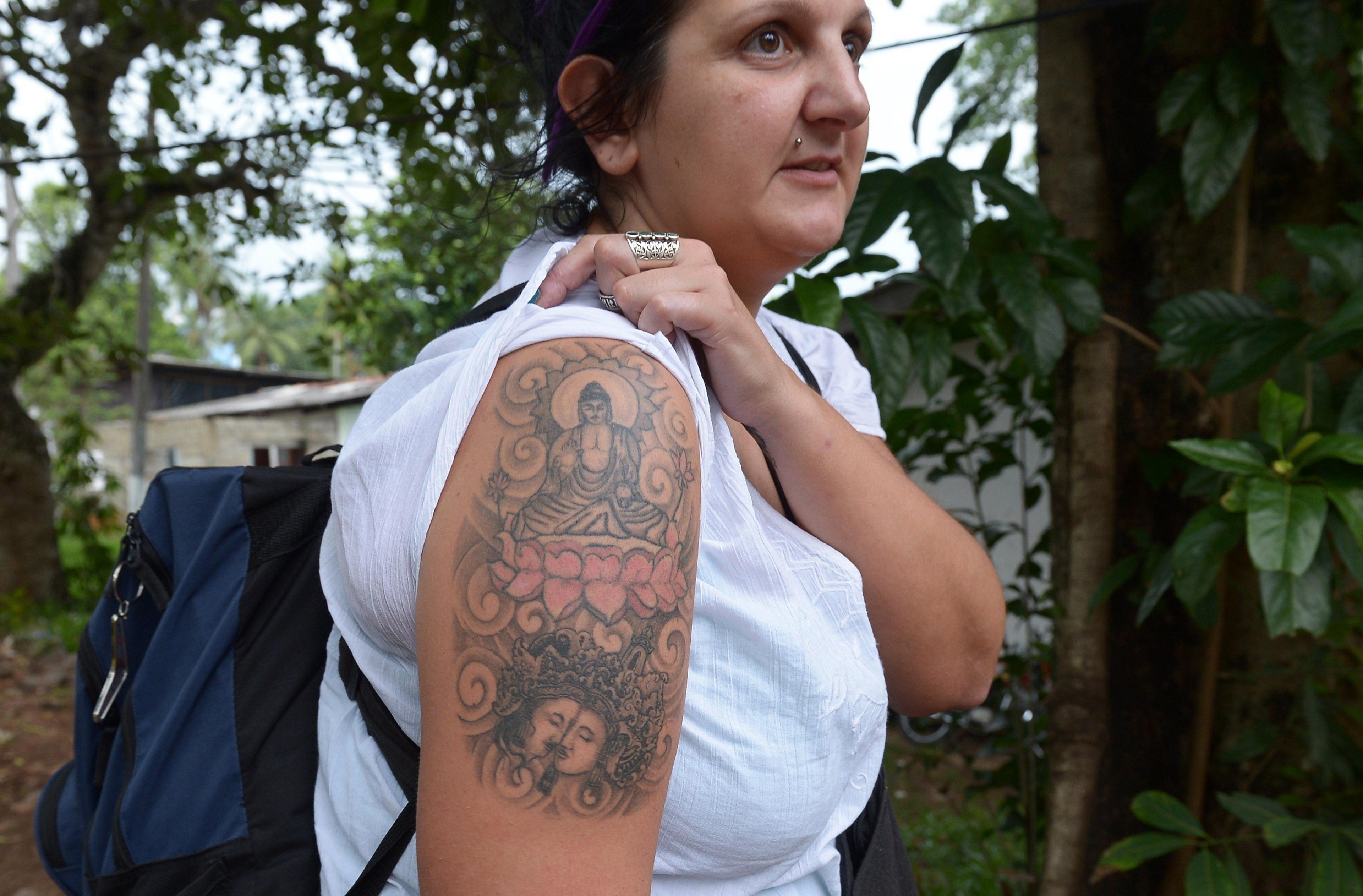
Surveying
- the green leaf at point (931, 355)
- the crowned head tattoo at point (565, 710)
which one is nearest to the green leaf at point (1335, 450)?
the green leaf at point (931, 355)

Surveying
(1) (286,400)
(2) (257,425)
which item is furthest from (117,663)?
(2) (257,425)

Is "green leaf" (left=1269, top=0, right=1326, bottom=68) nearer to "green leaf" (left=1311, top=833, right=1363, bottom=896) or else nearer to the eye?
the eye

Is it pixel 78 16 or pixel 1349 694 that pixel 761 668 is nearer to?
pixel 1349 694

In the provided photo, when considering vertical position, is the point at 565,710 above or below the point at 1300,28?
below

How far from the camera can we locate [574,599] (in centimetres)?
74

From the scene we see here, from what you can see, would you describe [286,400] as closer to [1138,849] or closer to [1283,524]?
[1138,849]

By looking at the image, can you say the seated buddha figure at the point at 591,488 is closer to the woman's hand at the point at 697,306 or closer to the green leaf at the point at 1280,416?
the woman's hand at the point at 697,306

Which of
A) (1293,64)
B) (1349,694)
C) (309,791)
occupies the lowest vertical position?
(1349,694)

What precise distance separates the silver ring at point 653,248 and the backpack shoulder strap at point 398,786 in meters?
0.52

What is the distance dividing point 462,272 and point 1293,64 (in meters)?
5.63

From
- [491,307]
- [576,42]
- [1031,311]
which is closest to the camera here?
[491,307]

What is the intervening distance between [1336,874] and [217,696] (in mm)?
1869

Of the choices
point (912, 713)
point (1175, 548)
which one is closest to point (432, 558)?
point (912, 713)

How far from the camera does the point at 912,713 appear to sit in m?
1.26
